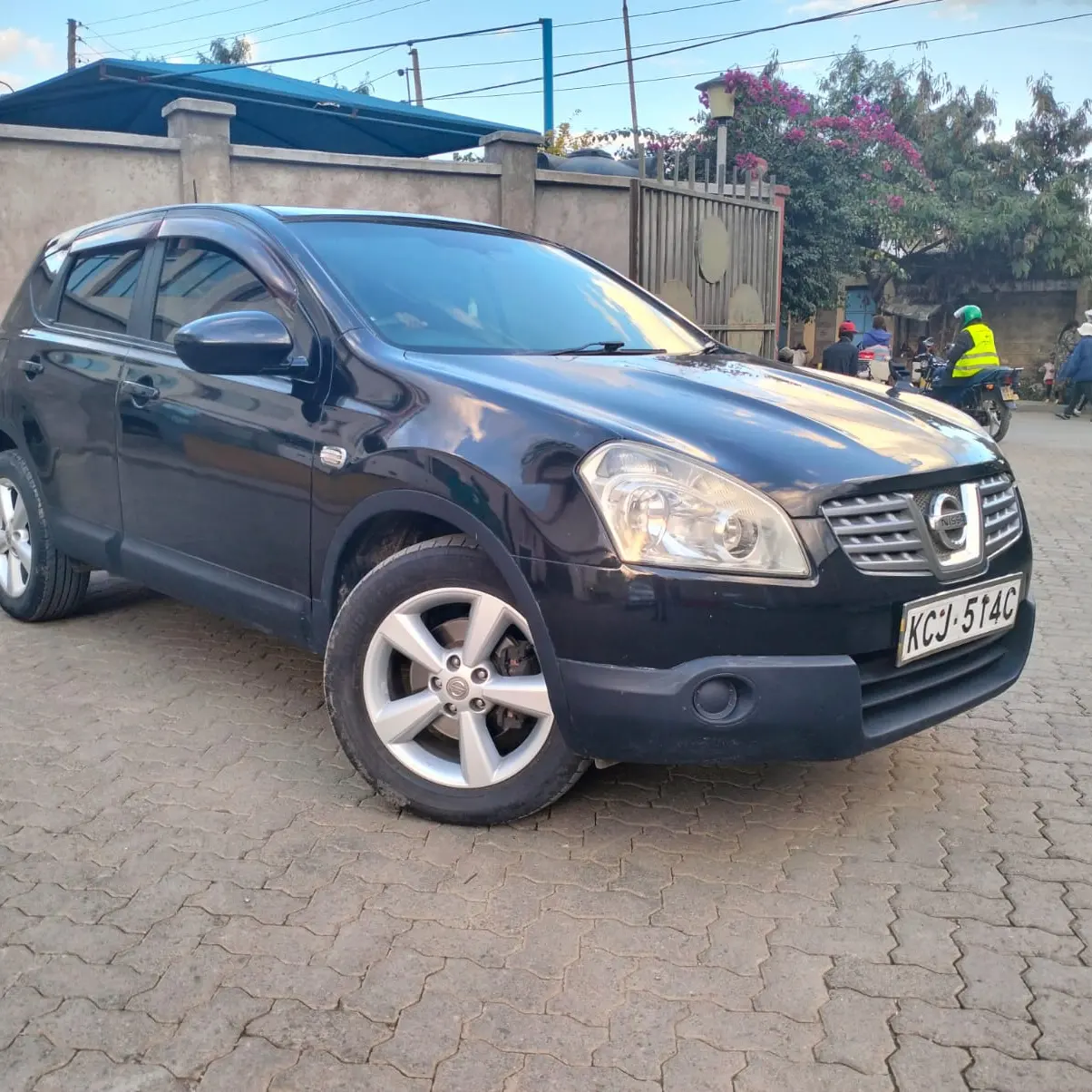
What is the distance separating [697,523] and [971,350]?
39.7 feet

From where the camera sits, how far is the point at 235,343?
3.17m

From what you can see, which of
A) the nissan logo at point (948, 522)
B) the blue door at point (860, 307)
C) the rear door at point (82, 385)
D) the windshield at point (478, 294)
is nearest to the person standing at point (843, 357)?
the windshield at point (478, 294)

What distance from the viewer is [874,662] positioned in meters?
2.70

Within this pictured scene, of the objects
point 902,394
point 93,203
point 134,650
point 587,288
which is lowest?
point 134,650

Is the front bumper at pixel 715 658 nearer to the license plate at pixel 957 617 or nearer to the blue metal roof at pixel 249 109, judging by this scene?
the license plate at pixel 957 617

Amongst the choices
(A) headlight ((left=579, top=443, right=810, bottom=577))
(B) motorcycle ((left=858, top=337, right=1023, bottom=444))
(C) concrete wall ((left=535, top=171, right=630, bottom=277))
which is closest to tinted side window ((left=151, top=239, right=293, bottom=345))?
(A) headlight ((left=579, top=443, right=810, bottom=577))

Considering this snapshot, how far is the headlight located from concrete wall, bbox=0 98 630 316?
5.32 metres

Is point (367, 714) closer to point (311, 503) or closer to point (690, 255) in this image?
point (311, 503)

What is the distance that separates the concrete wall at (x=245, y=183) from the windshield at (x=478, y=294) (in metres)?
3.57

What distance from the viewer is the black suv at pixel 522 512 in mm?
2561

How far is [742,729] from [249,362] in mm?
1759

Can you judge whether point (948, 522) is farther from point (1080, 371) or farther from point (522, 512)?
point (1080, 371)

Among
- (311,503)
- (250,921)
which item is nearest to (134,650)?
(311,503)

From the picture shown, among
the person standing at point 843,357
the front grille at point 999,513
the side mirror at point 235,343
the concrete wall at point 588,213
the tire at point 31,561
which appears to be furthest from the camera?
the person standing at point 843,357
